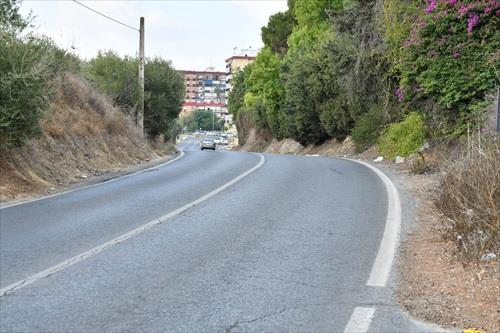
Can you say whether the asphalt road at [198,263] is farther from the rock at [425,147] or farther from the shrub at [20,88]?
the rock at [425,147]

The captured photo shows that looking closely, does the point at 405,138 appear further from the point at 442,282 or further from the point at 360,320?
the point at 360,320

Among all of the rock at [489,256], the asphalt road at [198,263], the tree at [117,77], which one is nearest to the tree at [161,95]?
the tree at [117,77]

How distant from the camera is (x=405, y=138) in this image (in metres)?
23.5

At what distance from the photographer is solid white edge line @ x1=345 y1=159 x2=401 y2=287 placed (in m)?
6.20

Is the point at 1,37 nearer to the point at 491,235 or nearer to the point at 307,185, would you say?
the point at 307,185

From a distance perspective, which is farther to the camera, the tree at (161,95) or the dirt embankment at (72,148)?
the tree at (161,95)

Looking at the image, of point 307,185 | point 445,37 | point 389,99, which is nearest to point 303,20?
point 389,99

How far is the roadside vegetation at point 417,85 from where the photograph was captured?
302 inches

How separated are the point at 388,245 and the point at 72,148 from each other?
45.3 ft

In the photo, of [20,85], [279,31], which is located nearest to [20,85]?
[20,85]

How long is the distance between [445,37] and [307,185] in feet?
21.9

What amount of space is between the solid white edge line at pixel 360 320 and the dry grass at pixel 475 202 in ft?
6.71

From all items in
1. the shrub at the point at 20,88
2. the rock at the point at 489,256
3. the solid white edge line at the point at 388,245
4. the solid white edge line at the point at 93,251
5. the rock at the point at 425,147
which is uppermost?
the shrub at the point at 20,88

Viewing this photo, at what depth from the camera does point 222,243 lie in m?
7.91
